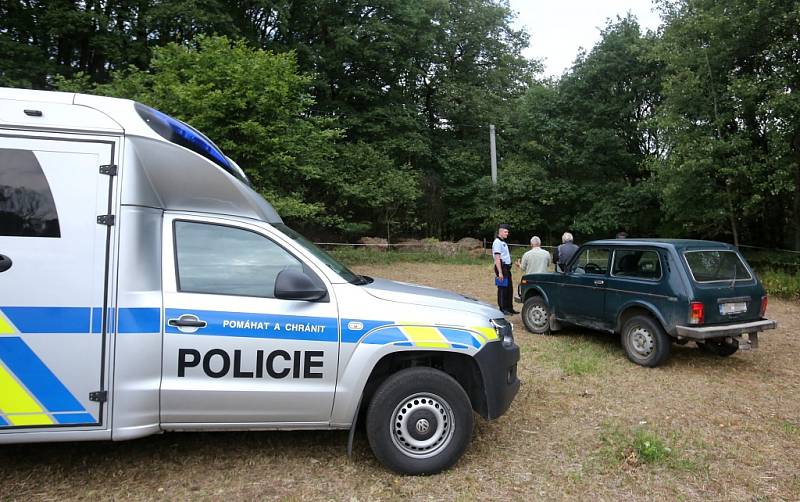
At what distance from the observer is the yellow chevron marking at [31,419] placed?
299 centimetres

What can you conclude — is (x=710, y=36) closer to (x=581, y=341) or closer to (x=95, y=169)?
(x=581, y=341)

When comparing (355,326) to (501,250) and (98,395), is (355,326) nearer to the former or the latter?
(98,395)

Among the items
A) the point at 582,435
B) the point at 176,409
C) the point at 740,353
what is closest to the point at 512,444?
the point at 582,435

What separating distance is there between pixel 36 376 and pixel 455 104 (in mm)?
26344

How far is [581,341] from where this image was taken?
7496mm

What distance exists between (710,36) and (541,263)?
11885 mm

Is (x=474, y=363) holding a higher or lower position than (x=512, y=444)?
higher

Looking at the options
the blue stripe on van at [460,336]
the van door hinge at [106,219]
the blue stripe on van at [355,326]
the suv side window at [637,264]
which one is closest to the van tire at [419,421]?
the blue stripe on van at [460,336]

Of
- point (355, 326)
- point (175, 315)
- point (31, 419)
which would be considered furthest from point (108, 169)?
point (355, 326)

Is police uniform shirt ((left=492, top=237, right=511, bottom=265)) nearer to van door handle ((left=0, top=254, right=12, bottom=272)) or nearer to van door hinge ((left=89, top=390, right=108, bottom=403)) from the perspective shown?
van door hinge ((left=89, top=390, right=108, bottom=403))

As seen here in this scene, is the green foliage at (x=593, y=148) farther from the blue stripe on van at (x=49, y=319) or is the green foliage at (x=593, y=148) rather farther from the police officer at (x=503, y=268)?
the blue stripe on van at (x=49, y=319)

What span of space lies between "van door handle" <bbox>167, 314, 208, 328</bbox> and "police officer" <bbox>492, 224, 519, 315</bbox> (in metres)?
6.00

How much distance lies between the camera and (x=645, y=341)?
629 cm

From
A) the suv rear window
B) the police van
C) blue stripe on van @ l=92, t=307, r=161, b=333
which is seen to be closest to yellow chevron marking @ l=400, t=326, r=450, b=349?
the police van
